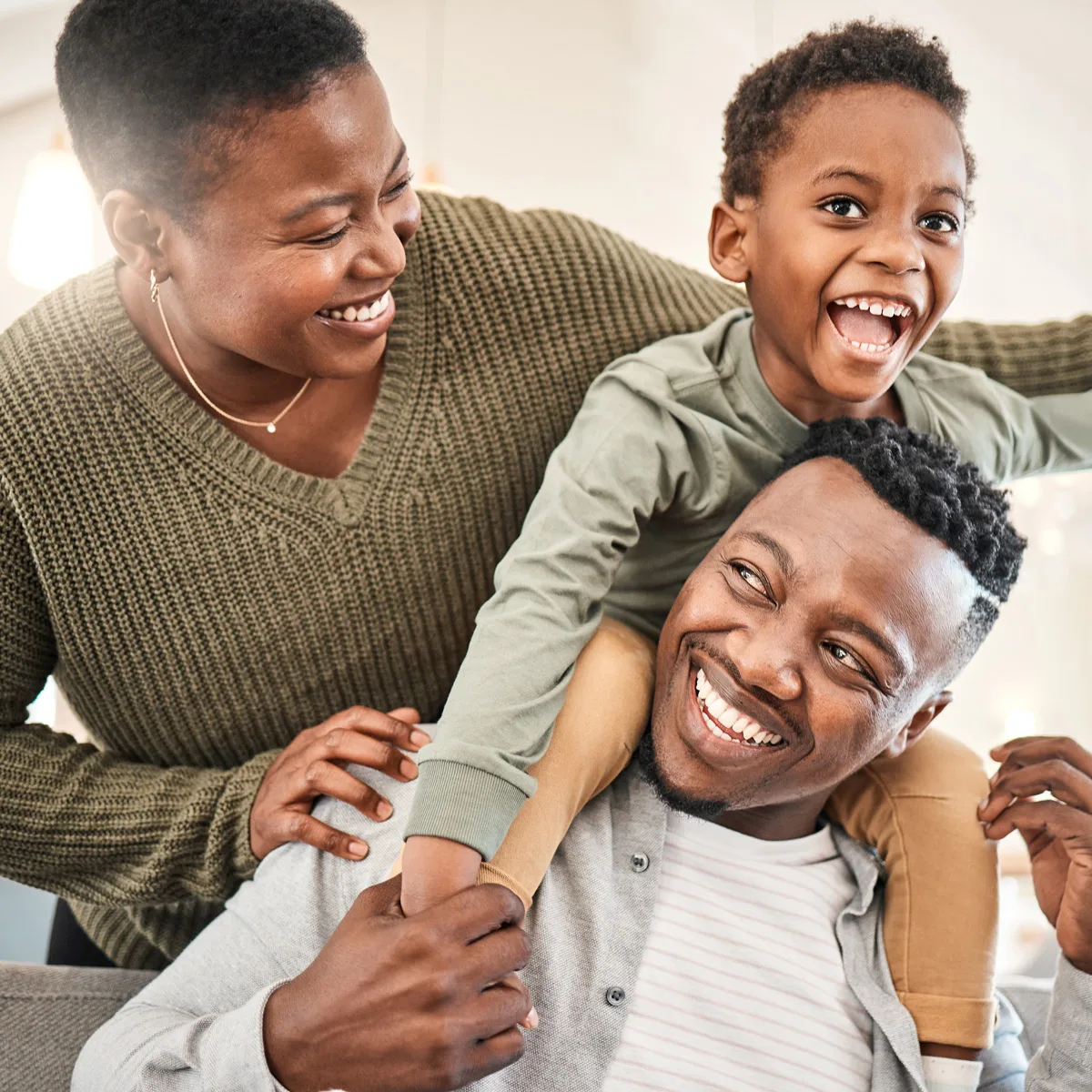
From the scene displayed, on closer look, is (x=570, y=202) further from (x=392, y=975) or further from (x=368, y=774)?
(x=392, y=975)

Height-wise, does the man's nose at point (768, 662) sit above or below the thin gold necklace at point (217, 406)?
below

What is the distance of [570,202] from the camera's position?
260cm

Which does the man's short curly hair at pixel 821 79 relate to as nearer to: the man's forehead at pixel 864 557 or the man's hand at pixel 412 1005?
the man's forehead at pixel 864 557

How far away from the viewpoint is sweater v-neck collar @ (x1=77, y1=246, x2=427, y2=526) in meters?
1.21

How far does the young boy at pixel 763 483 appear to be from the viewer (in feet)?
3.41

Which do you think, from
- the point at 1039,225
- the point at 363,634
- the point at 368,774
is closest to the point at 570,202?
the point at 1039,225

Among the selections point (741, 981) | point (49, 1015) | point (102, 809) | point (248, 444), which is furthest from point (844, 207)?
point (49, 1015)

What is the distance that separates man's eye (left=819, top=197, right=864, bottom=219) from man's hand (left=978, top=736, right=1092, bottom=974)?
577mm

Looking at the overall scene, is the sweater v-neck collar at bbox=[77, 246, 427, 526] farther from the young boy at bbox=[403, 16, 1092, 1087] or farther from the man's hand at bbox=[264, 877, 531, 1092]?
the man's hand at bbox=[264, 877, 531, 1092]

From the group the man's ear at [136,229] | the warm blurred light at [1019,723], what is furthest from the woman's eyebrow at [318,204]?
the warm blurred light at [1019,723]

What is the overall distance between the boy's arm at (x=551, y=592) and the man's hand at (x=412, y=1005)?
6cm

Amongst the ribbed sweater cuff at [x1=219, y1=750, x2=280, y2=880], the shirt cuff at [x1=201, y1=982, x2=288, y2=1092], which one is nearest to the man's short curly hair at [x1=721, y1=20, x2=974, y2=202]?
the ribbed sweater cuff at [x1=219, y1=750, x2=280, y2=880]

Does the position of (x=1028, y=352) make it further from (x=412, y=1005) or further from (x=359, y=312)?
(x=412, y=1005)

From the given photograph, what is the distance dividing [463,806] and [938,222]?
69cm
